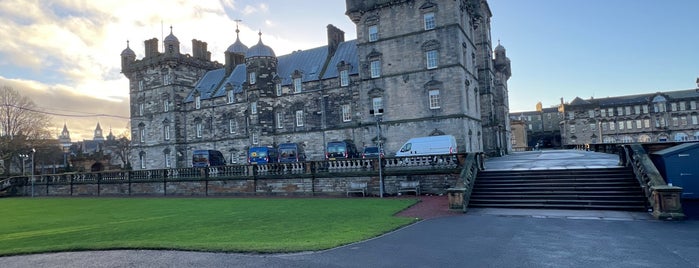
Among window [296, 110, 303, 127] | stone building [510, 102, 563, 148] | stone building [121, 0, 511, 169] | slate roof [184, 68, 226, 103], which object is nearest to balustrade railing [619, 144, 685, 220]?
stone building [121, 0, 511, 169]

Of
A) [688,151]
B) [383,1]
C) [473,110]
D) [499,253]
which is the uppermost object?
[383,1]

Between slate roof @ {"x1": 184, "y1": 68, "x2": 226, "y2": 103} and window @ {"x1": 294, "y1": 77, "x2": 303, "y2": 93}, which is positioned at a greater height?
slate roof @ {"x1": 184, "y1": 68, "x2": 226, "y2": 103}

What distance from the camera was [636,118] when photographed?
85375mm

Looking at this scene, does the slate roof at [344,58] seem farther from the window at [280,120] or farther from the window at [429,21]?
the window at [429,21]

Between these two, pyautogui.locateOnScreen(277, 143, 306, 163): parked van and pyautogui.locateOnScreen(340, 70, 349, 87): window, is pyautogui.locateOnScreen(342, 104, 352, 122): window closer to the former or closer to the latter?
pyautogui.locateOnScreen(340, 70, 349, 87): window

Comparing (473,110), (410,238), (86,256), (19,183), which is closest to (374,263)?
(410,238)

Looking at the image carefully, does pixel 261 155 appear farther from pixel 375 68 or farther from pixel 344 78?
pixel 375 68

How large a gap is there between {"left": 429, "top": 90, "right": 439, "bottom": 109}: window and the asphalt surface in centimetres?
2062

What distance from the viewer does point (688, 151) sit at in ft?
51.7

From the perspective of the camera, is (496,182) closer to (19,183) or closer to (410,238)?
(410,238)

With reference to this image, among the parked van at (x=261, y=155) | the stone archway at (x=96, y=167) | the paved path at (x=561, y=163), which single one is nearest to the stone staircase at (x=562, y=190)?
the paved path at (x=561, y=163)

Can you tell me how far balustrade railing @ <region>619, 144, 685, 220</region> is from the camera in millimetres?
12562

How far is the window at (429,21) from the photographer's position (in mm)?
32438

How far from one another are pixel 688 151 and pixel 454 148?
13.5 meters
